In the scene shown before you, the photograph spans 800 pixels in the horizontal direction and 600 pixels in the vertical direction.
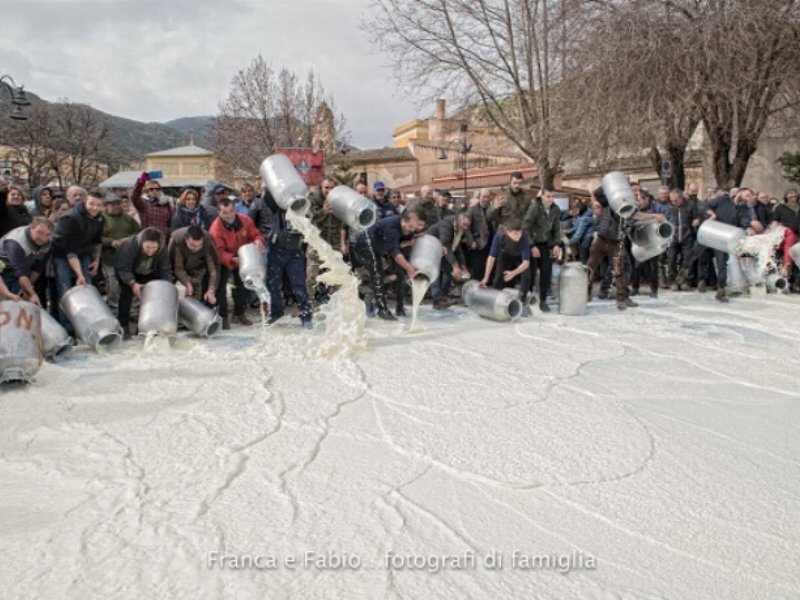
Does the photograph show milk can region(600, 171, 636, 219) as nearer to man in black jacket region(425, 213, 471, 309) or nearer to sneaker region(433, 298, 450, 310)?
man in black jacket region(425, 213, 471, 309)

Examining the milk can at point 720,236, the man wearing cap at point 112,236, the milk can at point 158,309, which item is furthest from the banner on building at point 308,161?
the milk can at point 158,309

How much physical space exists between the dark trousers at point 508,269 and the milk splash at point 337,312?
2187 millimetres

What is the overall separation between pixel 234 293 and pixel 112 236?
1.36 m

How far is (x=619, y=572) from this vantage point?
2.49 m

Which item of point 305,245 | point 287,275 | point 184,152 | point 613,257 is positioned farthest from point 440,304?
point 184,152

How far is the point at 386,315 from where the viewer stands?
7441mm

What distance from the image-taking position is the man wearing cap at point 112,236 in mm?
6984

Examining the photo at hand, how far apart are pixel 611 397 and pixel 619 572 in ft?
7.16

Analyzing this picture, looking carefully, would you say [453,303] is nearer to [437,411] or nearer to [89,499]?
[437,411]

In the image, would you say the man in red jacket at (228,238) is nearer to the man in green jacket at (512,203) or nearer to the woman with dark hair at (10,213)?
the woman with dark hair at (10,213)

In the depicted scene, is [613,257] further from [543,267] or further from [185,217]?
[185,217]

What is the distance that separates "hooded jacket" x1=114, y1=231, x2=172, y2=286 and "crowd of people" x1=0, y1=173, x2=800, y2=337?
1 centimetres

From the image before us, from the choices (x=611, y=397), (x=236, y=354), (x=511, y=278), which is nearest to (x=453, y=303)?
(x=511, y=278)

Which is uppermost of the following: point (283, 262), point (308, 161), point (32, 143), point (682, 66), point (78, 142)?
point (78, 142)
